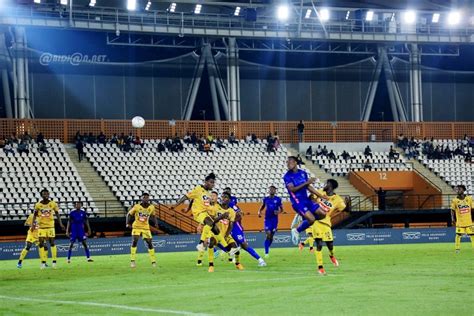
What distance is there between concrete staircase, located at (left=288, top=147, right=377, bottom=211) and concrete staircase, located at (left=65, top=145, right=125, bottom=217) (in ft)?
43.7

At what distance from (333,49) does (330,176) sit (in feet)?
46.7

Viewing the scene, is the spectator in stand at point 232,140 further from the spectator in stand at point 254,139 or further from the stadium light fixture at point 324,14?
the stadium light fixture at point 324,14

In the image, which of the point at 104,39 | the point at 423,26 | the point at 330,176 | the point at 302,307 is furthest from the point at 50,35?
A: the point at 302,307

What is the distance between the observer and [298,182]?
74.9 feet

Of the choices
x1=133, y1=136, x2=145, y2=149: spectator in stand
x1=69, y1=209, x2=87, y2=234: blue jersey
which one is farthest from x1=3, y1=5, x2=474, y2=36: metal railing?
x1=69, y1=209, x2=87, y2=234: blue jersey

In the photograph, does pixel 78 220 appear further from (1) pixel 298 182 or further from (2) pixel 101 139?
(2) pixel 101 139

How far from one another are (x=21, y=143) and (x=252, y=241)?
16.6 meters

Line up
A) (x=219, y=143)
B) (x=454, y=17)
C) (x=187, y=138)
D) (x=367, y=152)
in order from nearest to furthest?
1. (x=219, y=143)
2. (x=187, y=138)
3. (x=367, y=152)
4. (x=454, y=17)

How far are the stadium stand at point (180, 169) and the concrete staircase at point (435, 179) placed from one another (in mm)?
9097

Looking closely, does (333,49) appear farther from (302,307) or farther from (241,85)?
(302,307)

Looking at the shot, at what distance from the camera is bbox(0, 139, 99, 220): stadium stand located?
4969cm

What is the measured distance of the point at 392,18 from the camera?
71.9 meters

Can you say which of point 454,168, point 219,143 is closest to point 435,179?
point 454,168

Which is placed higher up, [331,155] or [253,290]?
[331,155]
